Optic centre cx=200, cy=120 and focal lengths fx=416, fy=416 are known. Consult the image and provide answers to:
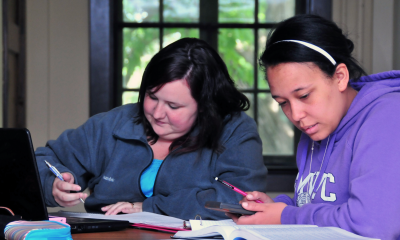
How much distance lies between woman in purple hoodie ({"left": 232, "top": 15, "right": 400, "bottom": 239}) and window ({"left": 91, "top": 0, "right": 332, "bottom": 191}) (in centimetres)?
167

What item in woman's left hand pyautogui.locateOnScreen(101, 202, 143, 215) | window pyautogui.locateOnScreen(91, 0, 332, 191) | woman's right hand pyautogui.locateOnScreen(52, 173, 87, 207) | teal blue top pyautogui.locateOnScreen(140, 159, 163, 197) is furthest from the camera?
window pyautogui.locateOnScreen(91, 0, 332, 191)

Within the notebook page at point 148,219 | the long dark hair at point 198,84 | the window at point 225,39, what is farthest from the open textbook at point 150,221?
the window at point 225,39

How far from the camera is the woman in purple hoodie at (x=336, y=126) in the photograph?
0.83m

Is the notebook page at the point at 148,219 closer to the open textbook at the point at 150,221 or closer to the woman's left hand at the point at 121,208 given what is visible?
the open textbook at the point at 150,221

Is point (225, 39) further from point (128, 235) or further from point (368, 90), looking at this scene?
point (128, 235)

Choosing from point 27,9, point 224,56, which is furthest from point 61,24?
point 224,56

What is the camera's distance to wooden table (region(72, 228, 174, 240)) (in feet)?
3.03

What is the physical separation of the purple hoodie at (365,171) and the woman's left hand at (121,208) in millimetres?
572

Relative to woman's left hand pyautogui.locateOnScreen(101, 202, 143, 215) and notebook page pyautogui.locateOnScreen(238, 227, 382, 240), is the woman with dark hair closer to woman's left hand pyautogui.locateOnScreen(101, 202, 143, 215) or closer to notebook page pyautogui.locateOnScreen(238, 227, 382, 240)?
woman's left hand pyautogui.locateOnScreen(101, 202, 143, 215)

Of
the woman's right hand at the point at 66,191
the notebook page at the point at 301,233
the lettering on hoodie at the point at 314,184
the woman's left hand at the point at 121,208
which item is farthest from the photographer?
the woman's left hand at the point at 121,208

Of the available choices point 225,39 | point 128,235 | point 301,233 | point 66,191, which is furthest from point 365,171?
point 225,39

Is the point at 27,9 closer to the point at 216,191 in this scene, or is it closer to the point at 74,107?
the point at 74,107

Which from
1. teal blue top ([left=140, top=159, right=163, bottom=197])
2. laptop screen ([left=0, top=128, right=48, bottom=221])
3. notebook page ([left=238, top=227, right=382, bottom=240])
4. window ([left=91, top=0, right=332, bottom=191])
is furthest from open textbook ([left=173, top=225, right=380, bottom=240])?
window ([left=91, top=0, right=332, bottom=191])

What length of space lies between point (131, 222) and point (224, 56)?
1.98m
